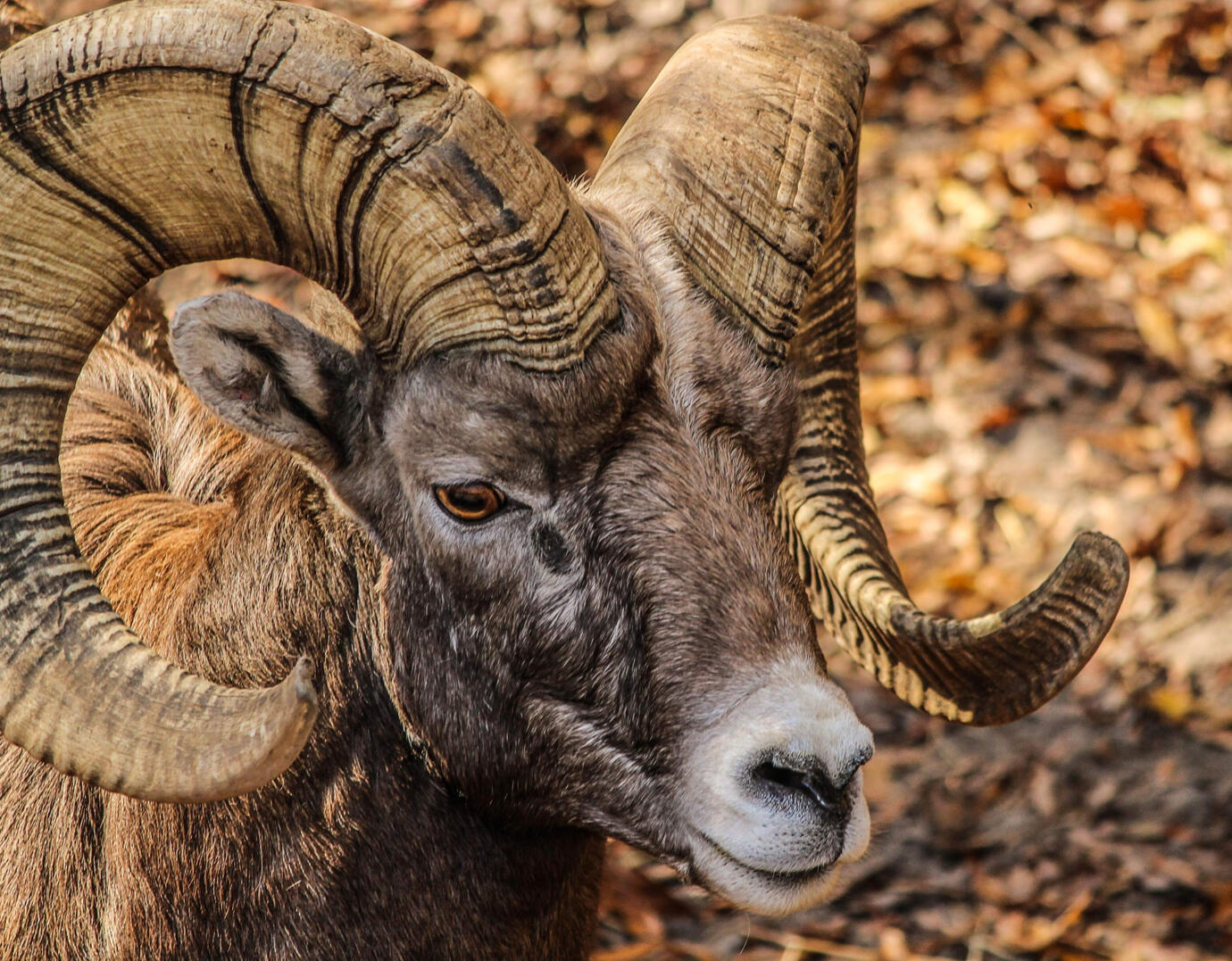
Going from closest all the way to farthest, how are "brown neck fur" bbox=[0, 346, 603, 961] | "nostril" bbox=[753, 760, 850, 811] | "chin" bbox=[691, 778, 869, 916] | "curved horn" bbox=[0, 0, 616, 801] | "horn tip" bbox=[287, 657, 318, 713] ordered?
"horn tip" bbox=[287, 657, 318, 713] → "curved horn" bbox=[0, 0, 616, 801] → "nostril" bbox=[753, 760, 850, 811] → "chin" bbox=[691, 778, 869, 916] → "brown neck fur" bbox=[0, 346, 603, 961]

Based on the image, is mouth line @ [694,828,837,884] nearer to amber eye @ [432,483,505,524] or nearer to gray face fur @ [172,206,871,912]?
gray face fur @ [172,206,871,912]

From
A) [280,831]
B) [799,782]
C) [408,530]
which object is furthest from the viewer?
[280,831]

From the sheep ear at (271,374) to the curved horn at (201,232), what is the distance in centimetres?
17

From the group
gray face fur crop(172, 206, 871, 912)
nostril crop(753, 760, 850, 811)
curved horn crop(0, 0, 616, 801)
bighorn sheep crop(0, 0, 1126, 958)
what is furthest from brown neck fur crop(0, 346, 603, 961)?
nostril crop(753, 760, 850, 811)

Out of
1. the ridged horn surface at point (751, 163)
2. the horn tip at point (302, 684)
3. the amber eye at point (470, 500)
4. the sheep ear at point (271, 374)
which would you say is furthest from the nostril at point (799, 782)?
the sheep ear at point (271, 374)

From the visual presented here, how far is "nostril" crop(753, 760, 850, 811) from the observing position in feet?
9.34

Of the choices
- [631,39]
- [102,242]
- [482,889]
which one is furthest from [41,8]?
[482,889]

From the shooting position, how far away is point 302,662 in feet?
8.36

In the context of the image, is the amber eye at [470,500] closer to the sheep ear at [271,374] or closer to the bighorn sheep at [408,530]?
the bighorn sheep at [408,530]

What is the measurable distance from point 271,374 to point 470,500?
0.53m

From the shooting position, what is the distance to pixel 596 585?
3055mm

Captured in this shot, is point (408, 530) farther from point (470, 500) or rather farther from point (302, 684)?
point (302, 684)

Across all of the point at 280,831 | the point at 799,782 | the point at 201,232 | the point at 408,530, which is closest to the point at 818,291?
the point at 408,530

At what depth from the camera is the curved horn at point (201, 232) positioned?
8.92ft
